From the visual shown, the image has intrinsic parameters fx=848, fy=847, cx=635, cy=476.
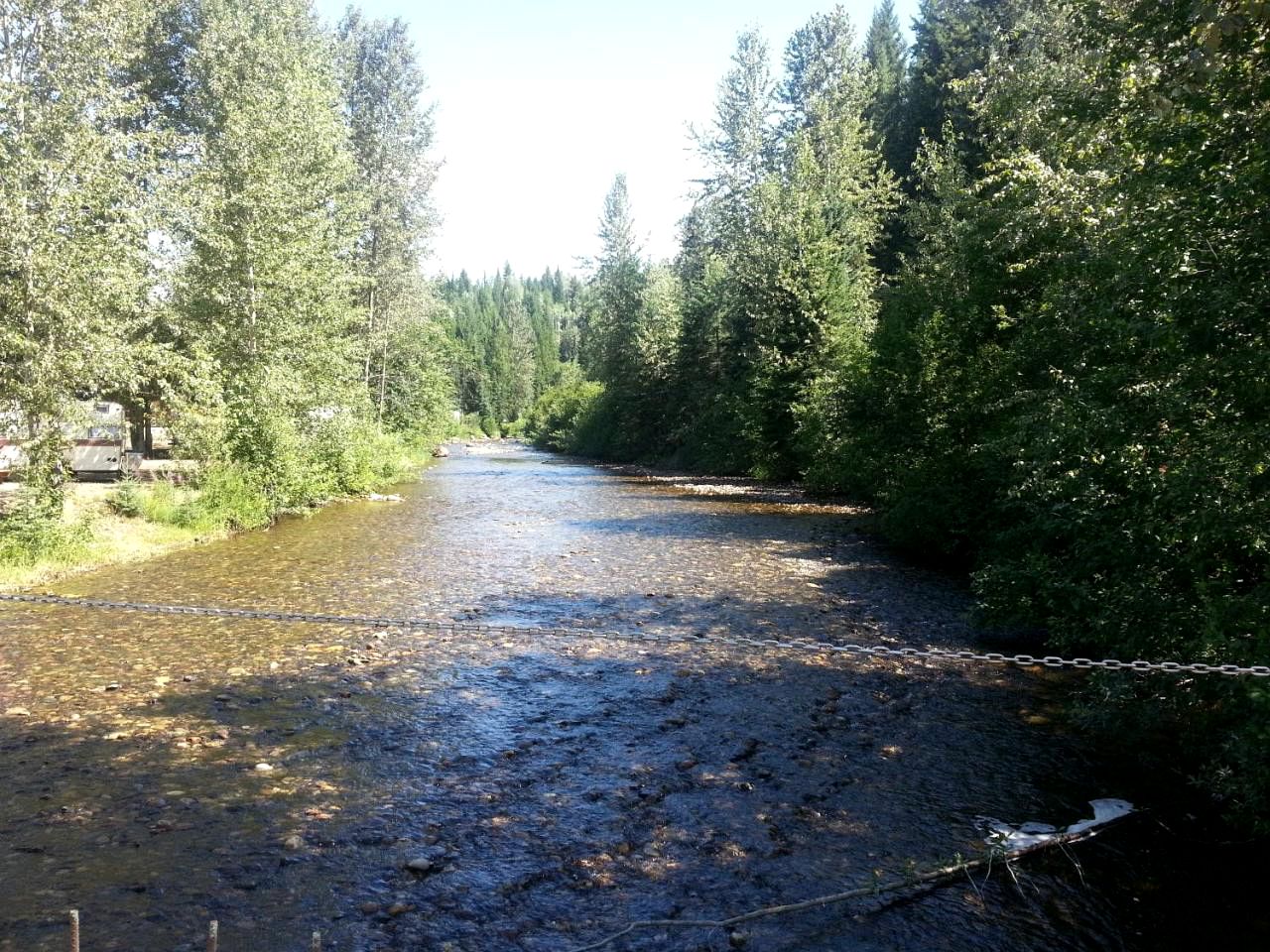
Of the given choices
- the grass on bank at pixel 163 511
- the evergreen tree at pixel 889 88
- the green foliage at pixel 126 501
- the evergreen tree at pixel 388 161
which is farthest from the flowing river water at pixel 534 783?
the evergreen tree at pixel 889 88

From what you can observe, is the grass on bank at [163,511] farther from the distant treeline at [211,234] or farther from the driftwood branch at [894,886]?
the driftwood branch at [894,886]

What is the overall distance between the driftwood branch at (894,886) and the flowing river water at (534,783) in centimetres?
7

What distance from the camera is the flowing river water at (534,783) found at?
4.71 meters

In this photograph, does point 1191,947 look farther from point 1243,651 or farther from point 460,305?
point 460,305

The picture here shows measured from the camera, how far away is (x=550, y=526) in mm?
21031

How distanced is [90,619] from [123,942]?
8.13 metres

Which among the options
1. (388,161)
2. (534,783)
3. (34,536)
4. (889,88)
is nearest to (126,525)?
(34,536)

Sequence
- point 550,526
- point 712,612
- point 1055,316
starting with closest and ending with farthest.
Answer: point 1055,316 → point 712,612 → point 550,526

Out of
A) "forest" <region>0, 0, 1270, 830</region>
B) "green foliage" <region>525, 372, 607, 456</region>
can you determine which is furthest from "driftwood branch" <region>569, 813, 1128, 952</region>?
"green foliage" <region>525, 372, 607, 456</region>

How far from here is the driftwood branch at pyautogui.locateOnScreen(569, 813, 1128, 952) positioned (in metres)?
4.62

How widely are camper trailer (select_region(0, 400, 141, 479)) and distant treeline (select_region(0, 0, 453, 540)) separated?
169 millimetres

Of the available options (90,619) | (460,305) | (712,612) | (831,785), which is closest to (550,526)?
(712,612)

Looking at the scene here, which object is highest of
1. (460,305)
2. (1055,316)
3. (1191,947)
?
(460,305)

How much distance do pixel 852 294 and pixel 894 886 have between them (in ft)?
103
